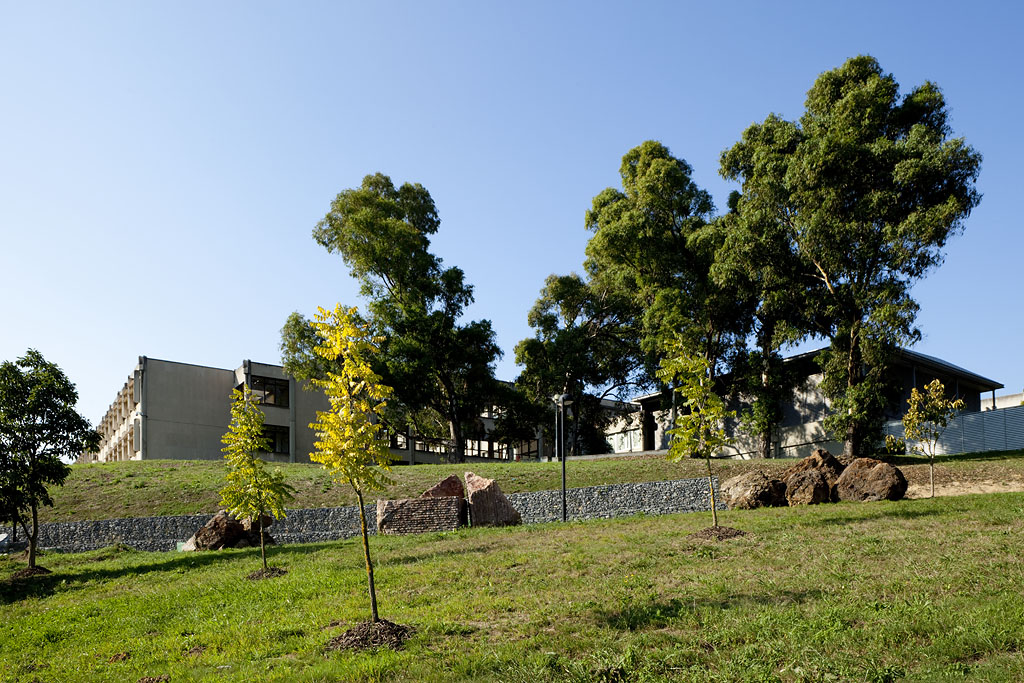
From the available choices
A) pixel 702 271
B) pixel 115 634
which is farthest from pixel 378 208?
pixel 115 634

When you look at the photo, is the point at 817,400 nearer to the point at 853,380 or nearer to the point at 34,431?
the point at 853,380

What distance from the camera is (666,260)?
123 ft

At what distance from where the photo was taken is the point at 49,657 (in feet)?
35.9

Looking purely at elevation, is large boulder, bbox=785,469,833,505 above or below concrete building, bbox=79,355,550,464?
below

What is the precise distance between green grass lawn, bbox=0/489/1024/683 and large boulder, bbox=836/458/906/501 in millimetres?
2265

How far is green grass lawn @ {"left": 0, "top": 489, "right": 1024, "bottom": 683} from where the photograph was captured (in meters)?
7.88

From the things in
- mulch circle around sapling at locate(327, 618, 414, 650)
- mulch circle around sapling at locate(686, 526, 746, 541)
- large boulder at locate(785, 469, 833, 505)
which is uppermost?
large boulder at locate(785, 469, 833, 505)

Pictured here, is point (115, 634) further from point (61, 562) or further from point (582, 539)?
point (61, 562)

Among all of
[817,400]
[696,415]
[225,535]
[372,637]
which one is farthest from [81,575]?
[817,400]

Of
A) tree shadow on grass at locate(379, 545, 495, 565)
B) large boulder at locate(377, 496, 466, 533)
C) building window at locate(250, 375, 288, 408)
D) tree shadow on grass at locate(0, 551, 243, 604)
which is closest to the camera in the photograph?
tree shadow on grass at locate(379, 545, 495, 565)

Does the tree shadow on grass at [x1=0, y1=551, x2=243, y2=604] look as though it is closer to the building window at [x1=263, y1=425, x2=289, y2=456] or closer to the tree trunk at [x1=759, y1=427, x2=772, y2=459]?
the tree trunk at [x1=759, y1=427, x2=772, y2=459]

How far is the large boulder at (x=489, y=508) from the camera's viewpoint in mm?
21844

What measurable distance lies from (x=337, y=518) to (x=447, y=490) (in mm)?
5786

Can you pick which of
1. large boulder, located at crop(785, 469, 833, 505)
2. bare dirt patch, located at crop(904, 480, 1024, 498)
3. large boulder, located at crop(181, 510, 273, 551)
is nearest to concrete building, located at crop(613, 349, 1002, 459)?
bare dirt patch, located at crop(904, 480, 1024, 498)
